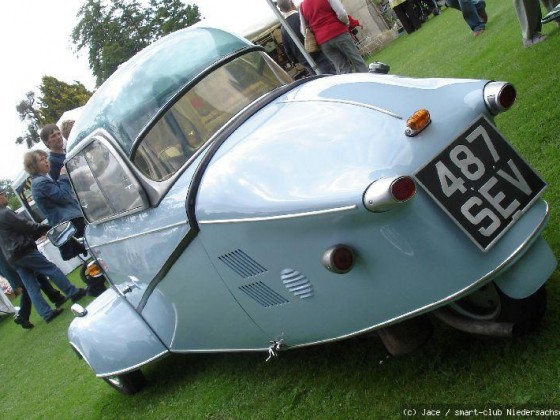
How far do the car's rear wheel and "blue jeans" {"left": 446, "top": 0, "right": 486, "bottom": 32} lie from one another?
7188 mm

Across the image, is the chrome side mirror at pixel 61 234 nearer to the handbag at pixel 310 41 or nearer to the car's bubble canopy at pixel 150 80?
the car's bubble canopy at pixel 150 80

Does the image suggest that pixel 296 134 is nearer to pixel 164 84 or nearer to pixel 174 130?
pixel 174 130

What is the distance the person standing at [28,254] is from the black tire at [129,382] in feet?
14.4

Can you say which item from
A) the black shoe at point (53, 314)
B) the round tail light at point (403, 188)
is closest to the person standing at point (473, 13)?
the round tail light at point (403, 188)

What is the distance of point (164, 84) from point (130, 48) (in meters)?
50.2

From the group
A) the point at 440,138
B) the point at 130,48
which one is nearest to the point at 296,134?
the point at 440,138

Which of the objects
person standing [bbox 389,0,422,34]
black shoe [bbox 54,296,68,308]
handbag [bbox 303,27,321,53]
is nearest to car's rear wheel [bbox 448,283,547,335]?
handbag [bbox 303,27,321,53]

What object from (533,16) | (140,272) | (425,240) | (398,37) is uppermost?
(140,272)

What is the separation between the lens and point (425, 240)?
219cm

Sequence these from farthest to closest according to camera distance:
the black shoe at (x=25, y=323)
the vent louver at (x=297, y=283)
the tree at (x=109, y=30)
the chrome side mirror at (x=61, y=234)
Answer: the tree at (x=109, y=30) → the black shoe at (x=25, y=323) → the chrome side mirror at (x=61, y=234) → the vent louver at (x=297, y=283)

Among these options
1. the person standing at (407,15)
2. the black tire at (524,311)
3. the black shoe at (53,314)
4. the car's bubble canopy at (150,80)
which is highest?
the car's bubble canopy at (150,80)

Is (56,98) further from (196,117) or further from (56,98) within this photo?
(196,117)

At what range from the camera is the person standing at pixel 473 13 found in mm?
8703

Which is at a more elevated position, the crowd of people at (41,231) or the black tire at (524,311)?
the crowd of people at (41,231)
